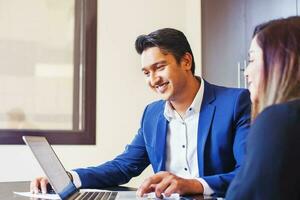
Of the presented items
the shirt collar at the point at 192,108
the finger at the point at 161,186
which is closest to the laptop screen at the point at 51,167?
the finger at the point at 161,186

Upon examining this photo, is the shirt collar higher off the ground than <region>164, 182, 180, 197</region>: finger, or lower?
higher

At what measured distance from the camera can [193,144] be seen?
1604 millimetres

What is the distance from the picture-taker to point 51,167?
44.7 inches

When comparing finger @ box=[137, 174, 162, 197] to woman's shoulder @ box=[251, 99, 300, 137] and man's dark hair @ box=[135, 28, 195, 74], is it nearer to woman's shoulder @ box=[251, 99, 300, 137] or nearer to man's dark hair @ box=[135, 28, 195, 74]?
woman's shoulder @ box=[251, 99, 300, 137]

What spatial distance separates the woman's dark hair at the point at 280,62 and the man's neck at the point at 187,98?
3.12 feet

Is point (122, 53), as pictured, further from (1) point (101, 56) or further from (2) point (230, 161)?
(2) point (230, 161)

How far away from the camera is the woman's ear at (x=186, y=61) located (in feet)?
5.65

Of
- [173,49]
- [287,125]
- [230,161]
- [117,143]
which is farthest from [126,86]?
[287,125]

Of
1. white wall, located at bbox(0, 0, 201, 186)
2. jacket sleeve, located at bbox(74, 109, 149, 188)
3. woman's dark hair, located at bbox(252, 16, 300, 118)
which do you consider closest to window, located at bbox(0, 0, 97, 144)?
white wall, located at bbox(0, 0, 201, 186)

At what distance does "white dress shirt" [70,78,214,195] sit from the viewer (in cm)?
160

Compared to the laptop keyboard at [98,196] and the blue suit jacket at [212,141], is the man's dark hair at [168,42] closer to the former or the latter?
the blue suit jacket at [212,141]

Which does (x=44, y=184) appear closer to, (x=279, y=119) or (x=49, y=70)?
(x=279, y=119)

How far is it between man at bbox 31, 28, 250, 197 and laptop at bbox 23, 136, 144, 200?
19 cm

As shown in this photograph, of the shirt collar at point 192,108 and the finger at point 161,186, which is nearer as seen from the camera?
the finger at point 161,186
